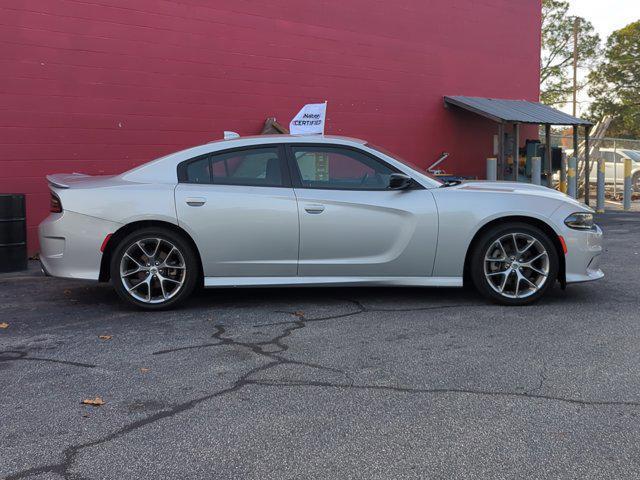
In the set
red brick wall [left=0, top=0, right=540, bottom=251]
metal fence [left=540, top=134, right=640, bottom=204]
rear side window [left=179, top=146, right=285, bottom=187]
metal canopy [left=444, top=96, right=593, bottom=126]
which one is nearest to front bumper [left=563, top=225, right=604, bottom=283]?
rear side window [left=179, top=146, right=285, bottom=187]

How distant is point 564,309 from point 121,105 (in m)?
6.75

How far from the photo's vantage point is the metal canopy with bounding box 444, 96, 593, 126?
14797 millimetres

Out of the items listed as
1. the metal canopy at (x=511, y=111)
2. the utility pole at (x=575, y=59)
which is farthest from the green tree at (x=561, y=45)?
the metal canopy at (x=511, y=111)

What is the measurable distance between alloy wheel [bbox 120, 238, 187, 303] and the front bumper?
10.8 feet

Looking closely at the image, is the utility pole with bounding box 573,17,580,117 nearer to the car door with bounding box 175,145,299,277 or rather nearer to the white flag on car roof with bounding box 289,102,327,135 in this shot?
the white flag on car roof with bounding box 289,102,327,135

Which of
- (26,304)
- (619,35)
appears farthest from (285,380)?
(619,35)

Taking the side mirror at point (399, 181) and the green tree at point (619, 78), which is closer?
the side mirror at point (399, 181)

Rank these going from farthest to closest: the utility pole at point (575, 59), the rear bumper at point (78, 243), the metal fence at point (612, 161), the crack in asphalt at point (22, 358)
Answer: the utility pole at point (575, 59) → the metal fence at point (612, 161) → the rear bumper at point (78, 243) → the crack in asphalt at point (22, 358)

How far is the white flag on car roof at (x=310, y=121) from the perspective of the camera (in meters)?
10.5

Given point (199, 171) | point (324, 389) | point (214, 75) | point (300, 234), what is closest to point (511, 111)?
point (214, 75)

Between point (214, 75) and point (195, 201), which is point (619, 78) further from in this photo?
point (195, 201)

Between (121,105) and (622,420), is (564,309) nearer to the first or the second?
(622,420)

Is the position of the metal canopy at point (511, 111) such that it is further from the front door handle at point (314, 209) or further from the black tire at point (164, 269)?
the black tire at point (164, 269)

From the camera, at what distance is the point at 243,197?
19.9 feet
